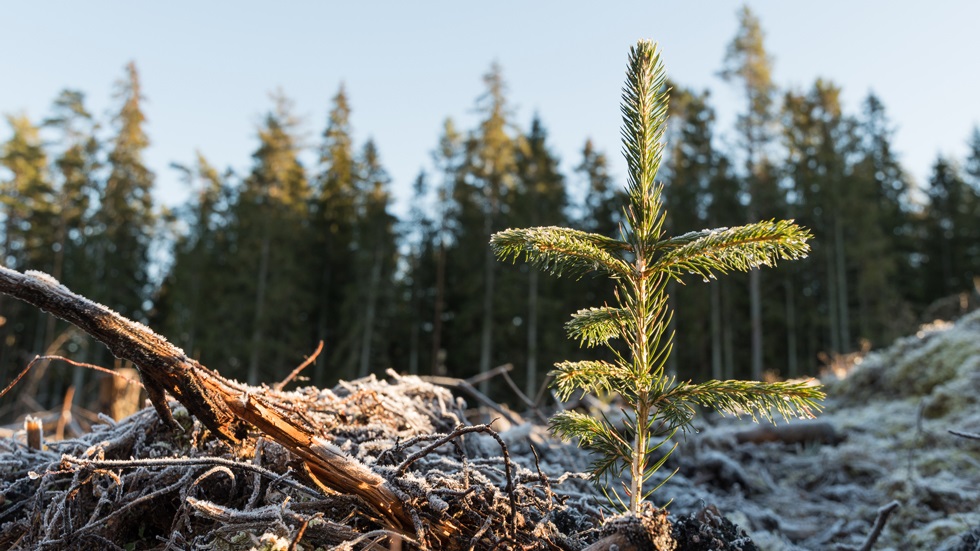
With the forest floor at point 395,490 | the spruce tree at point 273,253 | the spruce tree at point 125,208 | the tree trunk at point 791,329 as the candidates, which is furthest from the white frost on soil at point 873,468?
the spruce tree at point 125,208

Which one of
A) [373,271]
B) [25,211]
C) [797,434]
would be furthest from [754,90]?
[25,211]

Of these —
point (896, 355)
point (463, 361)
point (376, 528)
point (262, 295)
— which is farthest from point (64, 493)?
point (262, 295)

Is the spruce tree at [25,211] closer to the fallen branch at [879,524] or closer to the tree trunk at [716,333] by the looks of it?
the tree trunk at [716,333]

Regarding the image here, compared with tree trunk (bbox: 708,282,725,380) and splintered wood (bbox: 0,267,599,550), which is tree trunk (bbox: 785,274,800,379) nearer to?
tree trunk (bbox: 708,282,725,380)

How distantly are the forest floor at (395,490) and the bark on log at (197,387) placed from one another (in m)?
0.06

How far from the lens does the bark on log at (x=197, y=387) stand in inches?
61.0

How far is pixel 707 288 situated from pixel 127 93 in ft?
106

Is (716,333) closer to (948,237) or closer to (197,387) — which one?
(948,237)

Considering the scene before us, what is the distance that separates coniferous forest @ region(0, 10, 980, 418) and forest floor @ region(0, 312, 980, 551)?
25.3 m

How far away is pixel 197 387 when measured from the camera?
5.65ft

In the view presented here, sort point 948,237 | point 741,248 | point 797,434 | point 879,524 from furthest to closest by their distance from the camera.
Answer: point 948,237
point 797,434
point 879,524
point 741,248

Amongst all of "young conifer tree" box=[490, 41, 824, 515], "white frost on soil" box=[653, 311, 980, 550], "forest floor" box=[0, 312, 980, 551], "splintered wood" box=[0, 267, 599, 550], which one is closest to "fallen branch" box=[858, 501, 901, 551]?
"forest floor" box=[0, 312, 980, 551]

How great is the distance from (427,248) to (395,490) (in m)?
32.1

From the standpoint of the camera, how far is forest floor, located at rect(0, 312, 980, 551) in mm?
1618
